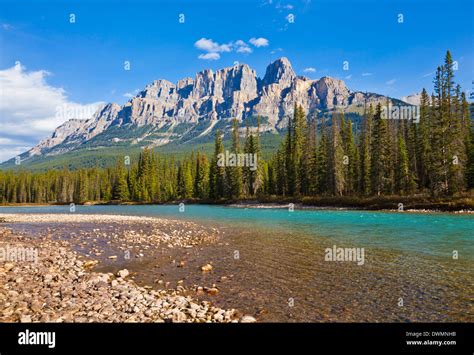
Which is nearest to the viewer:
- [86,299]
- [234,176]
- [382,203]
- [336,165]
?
[86,299]

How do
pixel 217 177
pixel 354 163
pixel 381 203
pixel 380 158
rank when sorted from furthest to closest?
1. pixel 217 177
2. pixel 354 163
3. pixel 380 158
4. pixel 381 203

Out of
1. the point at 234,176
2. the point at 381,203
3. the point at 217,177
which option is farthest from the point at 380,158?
the point at 217,177

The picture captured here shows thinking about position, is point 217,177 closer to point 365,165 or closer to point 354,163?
point 354,163

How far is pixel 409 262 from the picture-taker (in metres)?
13.5

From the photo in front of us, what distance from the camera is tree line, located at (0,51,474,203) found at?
161 ft

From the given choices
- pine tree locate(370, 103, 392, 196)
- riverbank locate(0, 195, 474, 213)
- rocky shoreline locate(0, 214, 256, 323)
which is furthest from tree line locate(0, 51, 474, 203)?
rocky shoreline locate(0, 214, 256, 323)

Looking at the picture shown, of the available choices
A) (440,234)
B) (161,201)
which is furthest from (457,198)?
(161,201)

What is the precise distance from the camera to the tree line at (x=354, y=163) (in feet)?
161

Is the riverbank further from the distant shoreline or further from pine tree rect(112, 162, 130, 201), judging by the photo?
pine tree rect(112, 162, 130, 201)

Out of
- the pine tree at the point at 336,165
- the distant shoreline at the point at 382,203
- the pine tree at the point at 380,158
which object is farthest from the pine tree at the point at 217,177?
the pine tree at the point at 380,158

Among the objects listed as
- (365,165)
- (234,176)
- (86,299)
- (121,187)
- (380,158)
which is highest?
(380,158)

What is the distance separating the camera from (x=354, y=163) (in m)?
69.6

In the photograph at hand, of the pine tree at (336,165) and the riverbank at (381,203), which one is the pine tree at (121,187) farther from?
the pine tree at (336,165)
